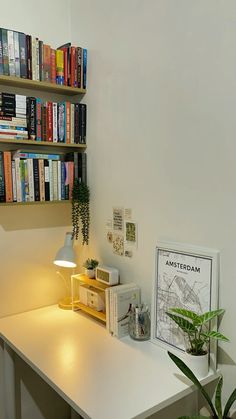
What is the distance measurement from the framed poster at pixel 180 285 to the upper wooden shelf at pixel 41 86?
3.53 ft

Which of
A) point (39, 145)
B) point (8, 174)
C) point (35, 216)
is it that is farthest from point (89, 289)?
point (39, 145)

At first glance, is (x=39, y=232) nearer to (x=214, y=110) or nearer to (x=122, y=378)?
(x=122, y=378)

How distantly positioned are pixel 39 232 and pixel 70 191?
322 millimetres

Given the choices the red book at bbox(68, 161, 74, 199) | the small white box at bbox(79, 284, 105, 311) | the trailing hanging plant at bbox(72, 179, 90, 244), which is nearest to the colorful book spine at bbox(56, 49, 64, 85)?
the red book at bbox(68, 161, 74, 199)

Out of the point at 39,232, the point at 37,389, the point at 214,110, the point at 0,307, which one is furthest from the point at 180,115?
the point at 37,389

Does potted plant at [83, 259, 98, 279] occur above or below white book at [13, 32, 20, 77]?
below

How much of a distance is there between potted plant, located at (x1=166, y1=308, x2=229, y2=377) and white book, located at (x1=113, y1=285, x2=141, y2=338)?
1.29ft

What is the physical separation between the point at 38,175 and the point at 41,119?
32 centimetres

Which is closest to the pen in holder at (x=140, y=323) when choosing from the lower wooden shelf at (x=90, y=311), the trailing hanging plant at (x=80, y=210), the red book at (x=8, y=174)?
the lower wooden shelf at (x=90, y=311)

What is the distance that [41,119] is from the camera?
1.97m

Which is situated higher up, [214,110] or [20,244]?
[214,110]

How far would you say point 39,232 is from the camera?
7.04 feet

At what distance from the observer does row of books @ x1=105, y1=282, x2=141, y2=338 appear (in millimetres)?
1740

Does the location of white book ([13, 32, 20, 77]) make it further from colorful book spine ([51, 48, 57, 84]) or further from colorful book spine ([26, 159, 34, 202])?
colorful book spine ([26, 159, 34, 202])
